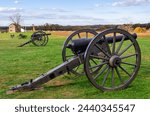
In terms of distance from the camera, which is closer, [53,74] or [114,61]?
[114,61]

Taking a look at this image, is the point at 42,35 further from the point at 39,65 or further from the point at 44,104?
the point at 44,104

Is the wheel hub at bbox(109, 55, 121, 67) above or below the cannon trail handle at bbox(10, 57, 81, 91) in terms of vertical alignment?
above

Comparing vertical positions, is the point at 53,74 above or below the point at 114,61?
below

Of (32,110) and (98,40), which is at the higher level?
(98,40)

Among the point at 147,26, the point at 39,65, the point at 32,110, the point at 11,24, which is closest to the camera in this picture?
the point at 32,110

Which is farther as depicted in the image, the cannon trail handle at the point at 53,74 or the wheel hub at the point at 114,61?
the cannon trail handle at the point at 53,74

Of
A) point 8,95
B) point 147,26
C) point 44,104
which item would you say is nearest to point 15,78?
point 8,95

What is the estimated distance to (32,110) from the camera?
575 cm

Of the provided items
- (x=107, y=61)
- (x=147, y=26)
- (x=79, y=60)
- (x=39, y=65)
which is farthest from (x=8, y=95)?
(x=147, y=26)

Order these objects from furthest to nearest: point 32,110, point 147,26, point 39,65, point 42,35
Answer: point 147,26
point 42,35
point 39,65
point 32,110

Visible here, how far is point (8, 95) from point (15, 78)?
2226 mm

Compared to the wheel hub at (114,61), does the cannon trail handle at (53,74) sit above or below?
below

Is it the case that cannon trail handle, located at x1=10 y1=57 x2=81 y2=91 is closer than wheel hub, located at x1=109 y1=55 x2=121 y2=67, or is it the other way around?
wheel hub, located at x1=109 y1=55 x2=121 y2=67

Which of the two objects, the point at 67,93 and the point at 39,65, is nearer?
the point at 67,93
